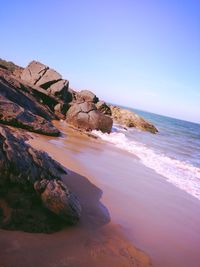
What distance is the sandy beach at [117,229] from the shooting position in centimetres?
330

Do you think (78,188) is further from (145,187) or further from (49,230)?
(145,187)

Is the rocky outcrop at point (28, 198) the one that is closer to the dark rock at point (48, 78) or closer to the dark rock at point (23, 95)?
the dark rock at point (23, 95)

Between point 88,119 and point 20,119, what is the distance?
7.57 meters

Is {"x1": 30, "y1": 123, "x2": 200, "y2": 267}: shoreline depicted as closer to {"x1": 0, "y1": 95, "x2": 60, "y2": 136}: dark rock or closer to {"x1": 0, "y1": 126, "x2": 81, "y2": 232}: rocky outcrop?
{"x1": 0, "y1": 126, "x2": 81, "y2": 232}: rocky outcrop

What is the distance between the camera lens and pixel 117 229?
4.41 meters

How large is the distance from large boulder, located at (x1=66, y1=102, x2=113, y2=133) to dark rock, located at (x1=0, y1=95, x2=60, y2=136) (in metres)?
6.16

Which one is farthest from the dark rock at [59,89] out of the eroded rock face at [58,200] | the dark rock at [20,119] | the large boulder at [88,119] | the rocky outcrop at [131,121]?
the eroded rock face at [58,200]

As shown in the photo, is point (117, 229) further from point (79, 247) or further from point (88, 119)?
point (88, 119)

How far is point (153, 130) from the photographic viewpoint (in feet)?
97.5

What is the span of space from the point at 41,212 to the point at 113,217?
1485 mm

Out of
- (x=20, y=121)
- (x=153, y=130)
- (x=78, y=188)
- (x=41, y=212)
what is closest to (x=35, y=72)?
(x=20, y=121)

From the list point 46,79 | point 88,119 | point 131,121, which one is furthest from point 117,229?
point 131,121

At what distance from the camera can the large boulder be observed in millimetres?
17422

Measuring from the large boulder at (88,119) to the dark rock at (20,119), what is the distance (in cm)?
616
